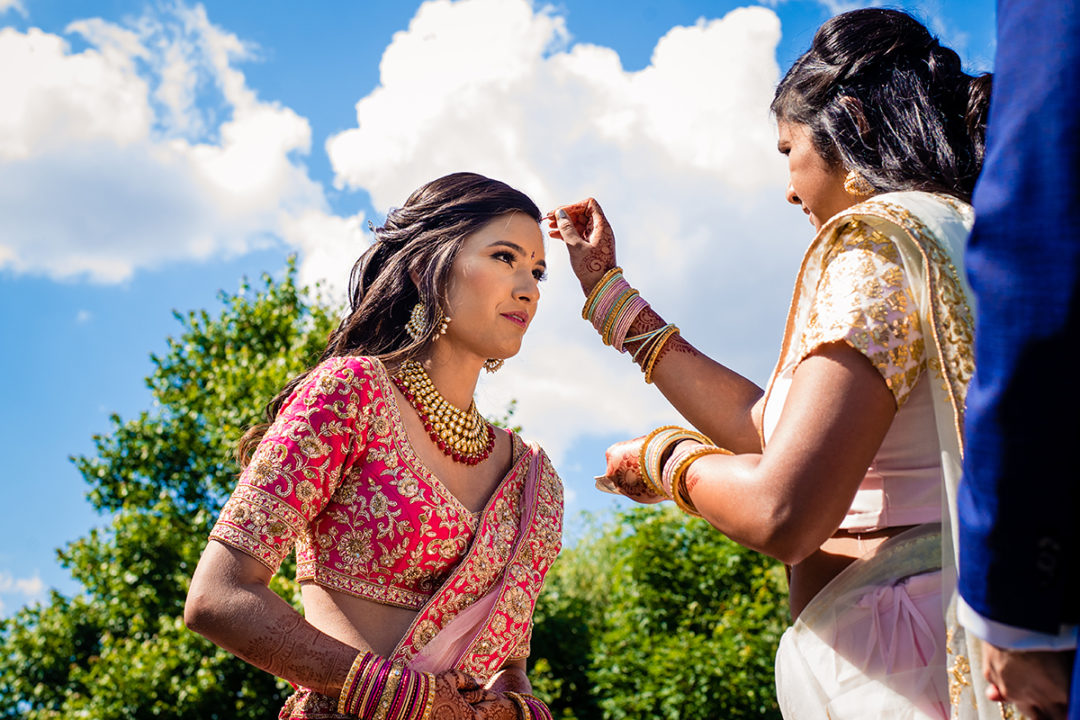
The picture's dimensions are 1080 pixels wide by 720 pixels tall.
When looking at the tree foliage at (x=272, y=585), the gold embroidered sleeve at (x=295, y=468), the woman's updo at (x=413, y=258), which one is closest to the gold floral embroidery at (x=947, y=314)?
the gold embroidered sleeve at (x=295, y=468)

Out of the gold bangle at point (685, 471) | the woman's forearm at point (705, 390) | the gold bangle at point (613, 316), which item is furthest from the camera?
the gold bangle at point (613, 316)

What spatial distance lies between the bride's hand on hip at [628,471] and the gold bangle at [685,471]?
16 cm

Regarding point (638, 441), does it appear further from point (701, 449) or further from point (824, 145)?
point (824, 145)

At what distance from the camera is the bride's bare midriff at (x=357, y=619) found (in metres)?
2.77

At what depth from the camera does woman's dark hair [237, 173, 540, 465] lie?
11.2ft

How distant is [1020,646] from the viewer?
1.35m

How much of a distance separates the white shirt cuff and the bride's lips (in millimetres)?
2206

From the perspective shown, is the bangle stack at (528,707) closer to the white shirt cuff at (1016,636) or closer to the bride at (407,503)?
the bride at (407,503)

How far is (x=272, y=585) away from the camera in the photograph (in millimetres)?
10898

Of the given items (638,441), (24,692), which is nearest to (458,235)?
(638,441)

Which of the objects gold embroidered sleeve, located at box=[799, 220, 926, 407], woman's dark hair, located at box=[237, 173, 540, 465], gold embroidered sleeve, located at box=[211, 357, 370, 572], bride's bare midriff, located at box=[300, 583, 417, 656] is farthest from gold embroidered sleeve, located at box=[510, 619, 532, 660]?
gold embroidered sleeve, located at box=[799, 220, 926, 407]

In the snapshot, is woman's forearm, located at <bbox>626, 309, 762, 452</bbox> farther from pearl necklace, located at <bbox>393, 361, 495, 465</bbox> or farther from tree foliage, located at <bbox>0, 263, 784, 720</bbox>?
tree foliage, located at <bbox>0, 263, 784, 720</bbox>

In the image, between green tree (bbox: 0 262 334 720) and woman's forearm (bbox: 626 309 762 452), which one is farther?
green tree (bbox: 0 262 334 720)

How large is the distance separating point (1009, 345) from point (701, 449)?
911 mm
